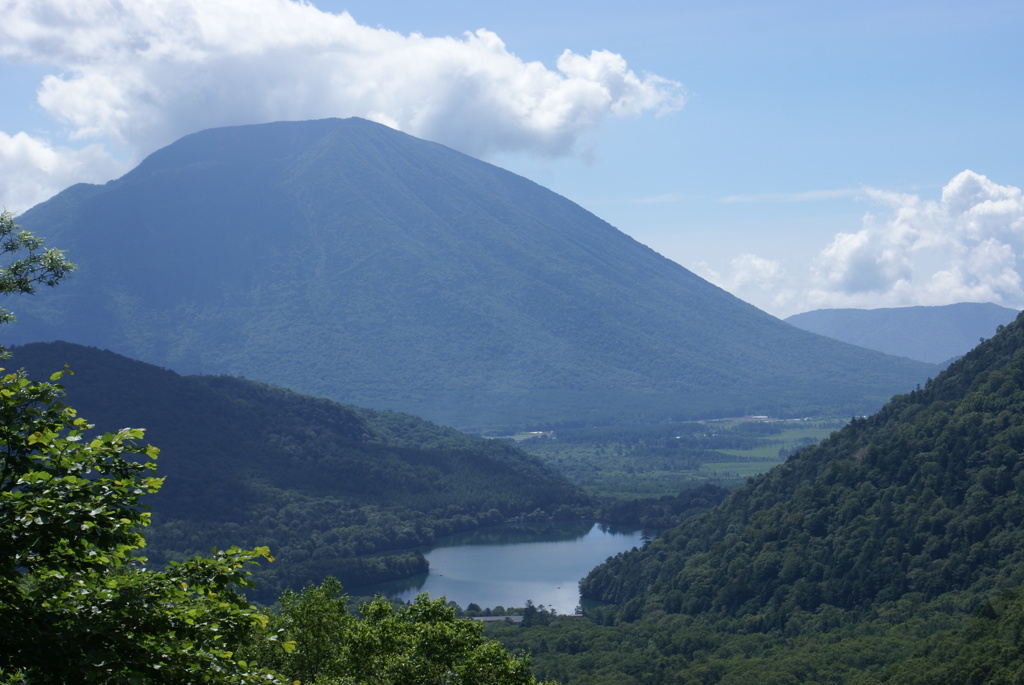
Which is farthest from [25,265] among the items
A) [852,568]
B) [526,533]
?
[526,533]

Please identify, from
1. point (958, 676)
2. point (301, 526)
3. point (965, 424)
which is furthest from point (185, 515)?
point (958, 676)

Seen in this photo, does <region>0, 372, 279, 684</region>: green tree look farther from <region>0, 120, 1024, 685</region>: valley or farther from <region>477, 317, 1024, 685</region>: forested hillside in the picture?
<region>477, 317, 1024, 685</region>: forested hillside

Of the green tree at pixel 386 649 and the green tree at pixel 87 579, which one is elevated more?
the green tree at pixel 87 579

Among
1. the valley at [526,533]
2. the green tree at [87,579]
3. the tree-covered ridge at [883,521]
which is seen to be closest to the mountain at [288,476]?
the valley at [526,533]

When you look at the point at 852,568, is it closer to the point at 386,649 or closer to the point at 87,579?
the point at 386,649

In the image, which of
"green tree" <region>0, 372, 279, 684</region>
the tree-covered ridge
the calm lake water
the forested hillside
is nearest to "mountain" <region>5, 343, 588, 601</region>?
the calm lake water

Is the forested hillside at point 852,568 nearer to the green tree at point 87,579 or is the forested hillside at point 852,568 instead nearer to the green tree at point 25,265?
the green tree at point 25,265

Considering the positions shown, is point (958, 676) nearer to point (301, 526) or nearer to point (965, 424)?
point (965, 424)
